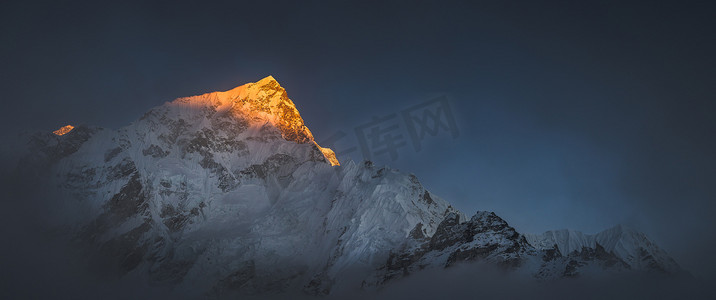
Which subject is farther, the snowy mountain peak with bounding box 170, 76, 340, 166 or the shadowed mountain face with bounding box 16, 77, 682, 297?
the snowy mountain peak with bounding box 170, 76, 340, 166

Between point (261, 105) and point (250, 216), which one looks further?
point (261, 105)

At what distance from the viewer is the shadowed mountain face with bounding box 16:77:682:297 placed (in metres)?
87.9

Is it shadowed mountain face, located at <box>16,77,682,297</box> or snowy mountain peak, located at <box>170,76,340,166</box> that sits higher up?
snowy mountain peak, located at <box>170,76,340,166</box>

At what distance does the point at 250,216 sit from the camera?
375ft

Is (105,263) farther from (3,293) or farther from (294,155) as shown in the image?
(294,155)

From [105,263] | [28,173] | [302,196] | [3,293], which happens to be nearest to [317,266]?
[302,196]

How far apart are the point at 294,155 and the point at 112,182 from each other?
5467 centimetres

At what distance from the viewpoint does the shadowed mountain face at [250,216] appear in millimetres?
87875

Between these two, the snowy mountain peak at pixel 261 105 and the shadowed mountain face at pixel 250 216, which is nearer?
the shadowed mountain face at pixel 250 216

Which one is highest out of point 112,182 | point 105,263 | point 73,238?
point 112,182

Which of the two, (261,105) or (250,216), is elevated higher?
(261,105)

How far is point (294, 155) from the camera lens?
134 m

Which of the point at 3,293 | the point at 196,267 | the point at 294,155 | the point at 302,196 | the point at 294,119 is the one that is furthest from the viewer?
the point at 294,119

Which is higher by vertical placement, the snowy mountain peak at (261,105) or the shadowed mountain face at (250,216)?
the snowy mountain peak at (261,105)
